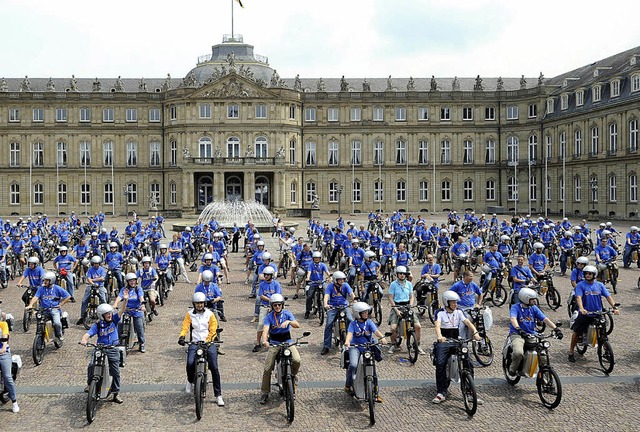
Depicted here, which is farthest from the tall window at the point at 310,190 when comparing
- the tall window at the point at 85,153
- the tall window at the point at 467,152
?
the tall window at the point at 85,153

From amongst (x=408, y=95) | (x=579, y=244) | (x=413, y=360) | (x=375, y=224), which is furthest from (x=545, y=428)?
(x=408, y=95)

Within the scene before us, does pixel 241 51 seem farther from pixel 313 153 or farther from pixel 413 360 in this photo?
pixel 413 360

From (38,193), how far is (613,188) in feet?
197

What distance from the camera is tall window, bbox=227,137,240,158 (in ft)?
241

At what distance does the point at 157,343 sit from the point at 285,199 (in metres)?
57.6

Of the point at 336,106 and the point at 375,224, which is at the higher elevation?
the point at 336,106

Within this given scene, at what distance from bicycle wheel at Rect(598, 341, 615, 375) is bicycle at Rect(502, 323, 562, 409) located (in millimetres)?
1808

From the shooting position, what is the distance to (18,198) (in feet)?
252

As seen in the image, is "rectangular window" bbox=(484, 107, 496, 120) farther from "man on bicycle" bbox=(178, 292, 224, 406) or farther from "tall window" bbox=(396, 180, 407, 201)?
"man on bicycle" bbox=(178, 292, 224, 406)

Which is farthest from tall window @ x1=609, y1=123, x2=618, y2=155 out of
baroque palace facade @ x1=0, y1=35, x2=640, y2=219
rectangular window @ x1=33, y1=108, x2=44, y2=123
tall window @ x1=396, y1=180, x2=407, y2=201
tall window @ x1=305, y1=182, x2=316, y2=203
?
rectangular window @ x1=33, y1=108, x2=44, y2=123

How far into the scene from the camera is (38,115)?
7638 cm

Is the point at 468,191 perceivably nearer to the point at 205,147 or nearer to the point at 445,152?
the point at 445,152

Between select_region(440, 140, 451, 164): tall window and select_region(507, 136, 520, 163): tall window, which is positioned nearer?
select_region(507, 136, 520, 163): tall window

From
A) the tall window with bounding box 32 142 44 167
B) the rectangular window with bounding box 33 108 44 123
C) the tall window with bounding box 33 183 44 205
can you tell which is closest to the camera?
the rectangular window with bounding box 33 108 44 123
